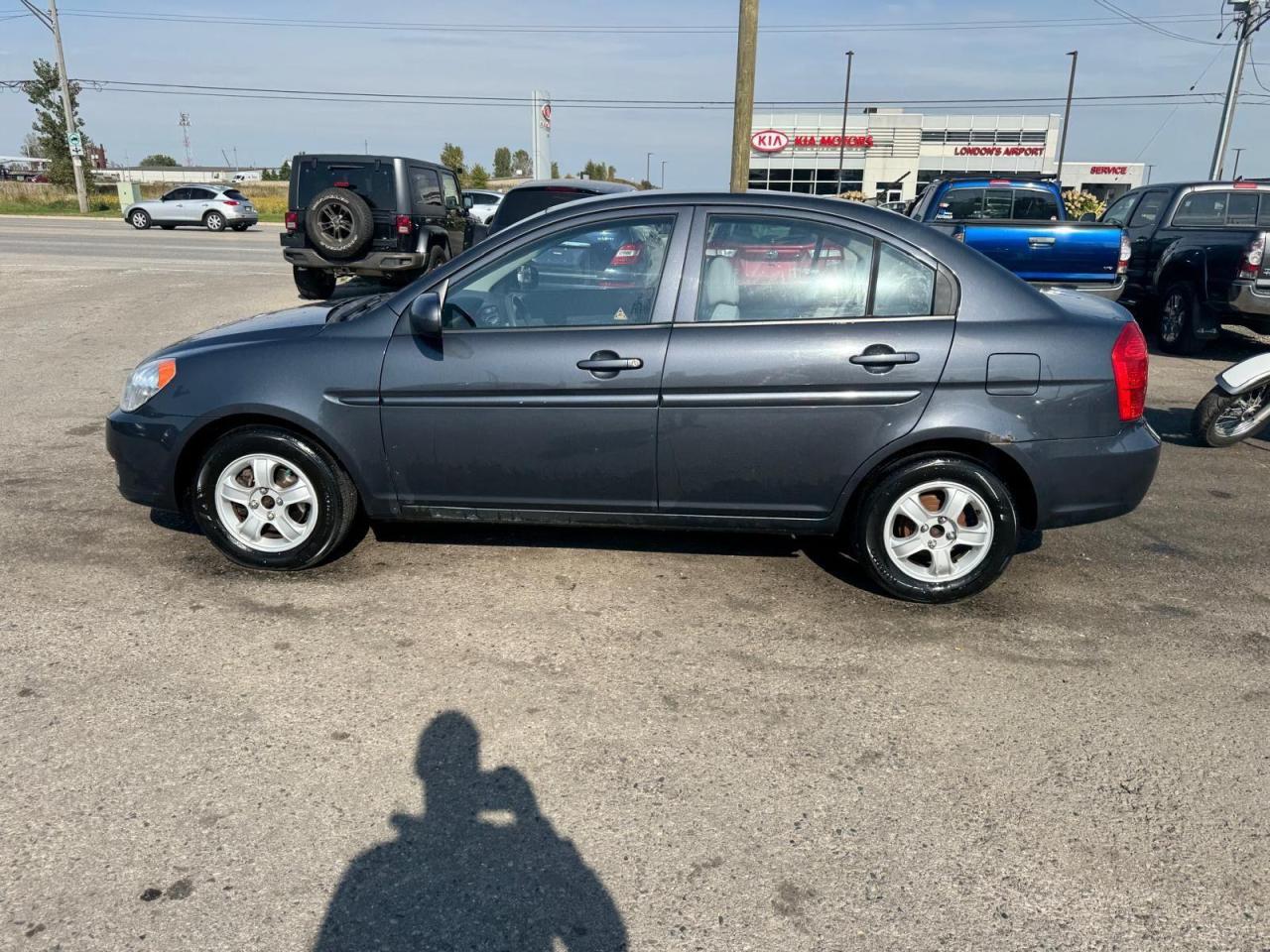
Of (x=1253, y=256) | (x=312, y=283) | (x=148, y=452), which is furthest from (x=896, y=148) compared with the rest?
(x=148, y=452)

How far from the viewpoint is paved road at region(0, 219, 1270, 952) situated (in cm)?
242

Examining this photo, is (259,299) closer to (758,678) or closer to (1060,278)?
(1060,278)

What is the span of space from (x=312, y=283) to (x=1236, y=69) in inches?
870

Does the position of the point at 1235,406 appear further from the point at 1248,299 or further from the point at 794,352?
the point at 794,352

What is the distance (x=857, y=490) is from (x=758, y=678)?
1.05 m

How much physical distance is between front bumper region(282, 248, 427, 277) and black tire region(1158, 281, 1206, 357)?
957cm

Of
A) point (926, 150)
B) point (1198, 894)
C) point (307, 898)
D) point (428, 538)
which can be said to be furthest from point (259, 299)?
point (926, 150)

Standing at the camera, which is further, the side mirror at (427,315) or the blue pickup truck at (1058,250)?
the blue pickup truck at (1058,250)

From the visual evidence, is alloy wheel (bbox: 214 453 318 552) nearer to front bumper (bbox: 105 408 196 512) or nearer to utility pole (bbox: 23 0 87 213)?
front bumper (bbox: 105 408 196 512)

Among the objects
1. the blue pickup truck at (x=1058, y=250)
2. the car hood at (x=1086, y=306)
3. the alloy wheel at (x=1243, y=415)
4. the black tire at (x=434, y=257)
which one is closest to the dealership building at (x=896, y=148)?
the black tire at (x=434, y=257)

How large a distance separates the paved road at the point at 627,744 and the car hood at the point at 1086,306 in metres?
1.24

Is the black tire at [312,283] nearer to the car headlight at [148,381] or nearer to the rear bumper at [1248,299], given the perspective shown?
the car headlight at [148,381]

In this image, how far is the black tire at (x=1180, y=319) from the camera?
A: 33.5 feet

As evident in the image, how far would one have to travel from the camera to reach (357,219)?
12922mm
